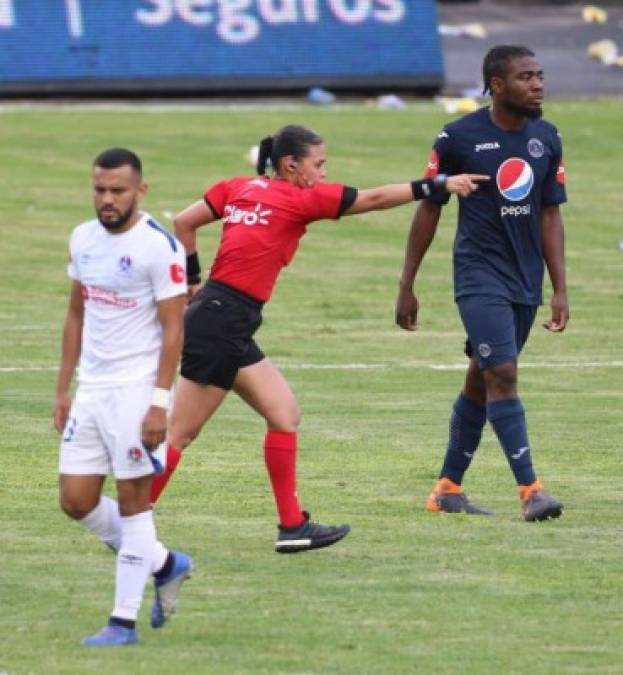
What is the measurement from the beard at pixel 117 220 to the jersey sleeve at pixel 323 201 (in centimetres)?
177

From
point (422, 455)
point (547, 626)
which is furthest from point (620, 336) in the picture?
point (547, 626)

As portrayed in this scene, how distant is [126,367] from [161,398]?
202 millimetres

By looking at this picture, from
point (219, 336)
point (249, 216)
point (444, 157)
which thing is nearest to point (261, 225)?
point (249, 216)

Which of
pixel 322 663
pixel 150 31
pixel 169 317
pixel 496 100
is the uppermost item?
pixel 150 31

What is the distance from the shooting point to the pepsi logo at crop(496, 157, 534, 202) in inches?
439

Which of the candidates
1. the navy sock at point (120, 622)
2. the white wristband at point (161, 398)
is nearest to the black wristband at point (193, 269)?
the white wristband at point (161, 398)

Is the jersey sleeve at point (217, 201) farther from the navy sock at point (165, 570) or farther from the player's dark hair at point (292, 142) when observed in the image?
the navy sock at point (165, 570)

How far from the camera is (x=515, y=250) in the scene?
11234mm

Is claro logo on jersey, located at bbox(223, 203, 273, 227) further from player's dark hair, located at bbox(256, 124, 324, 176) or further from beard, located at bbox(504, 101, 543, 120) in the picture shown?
beard, located at bbox(504, 101, 543, 120)

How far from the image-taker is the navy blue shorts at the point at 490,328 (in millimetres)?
11094

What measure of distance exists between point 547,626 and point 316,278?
49.2 feet

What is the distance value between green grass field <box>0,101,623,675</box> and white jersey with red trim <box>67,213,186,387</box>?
41.1 inches

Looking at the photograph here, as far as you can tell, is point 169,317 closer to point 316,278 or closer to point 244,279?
point 244,279

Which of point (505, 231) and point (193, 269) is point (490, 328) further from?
point (193, 269)
